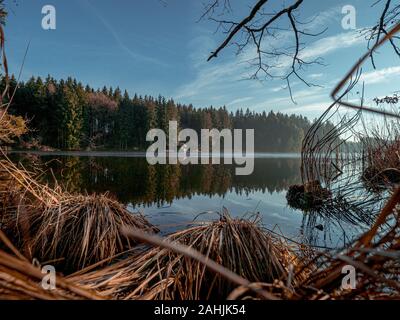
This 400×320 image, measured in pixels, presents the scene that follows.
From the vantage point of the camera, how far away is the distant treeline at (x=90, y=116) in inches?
1772

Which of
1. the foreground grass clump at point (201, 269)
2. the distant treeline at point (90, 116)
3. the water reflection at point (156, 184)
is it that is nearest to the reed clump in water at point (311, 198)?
the water reflection at point (156, 184)

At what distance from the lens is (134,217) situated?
2969 millimetres

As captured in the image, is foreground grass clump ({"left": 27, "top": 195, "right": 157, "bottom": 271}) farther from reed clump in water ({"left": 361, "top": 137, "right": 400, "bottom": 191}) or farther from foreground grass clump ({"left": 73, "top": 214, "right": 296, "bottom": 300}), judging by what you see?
reed clump in water ({"left": 361, "top": 137, "right": 400, "bottom": 191})

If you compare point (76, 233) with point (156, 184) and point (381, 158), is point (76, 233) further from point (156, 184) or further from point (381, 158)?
point (381, 158)

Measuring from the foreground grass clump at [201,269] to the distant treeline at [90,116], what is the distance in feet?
103

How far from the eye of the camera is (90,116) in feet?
178

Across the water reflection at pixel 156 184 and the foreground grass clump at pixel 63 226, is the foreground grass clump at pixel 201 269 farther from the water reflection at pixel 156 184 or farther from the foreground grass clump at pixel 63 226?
the water reflection at pixel 156 184

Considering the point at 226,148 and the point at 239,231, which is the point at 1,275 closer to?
the point at 239,231

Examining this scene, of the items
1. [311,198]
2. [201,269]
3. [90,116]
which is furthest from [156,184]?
[90,116]

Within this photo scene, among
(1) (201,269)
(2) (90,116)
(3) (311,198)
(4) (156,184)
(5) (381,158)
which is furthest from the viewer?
(2) (90,116)

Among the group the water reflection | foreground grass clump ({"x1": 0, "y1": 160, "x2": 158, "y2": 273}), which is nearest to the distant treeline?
the water reflection

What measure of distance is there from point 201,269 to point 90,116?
59.2 metres

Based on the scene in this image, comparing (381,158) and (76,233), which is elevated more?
(381,158)

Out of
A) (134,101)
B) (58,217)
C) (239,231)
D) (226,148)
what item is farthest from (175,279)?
(226,148)
